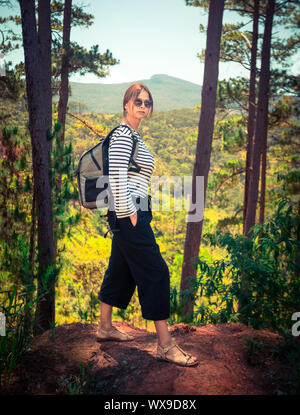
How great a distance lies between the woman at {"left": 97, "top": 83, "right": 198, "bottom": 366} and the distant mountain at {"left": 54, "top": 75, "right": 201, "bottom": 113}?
86911mm

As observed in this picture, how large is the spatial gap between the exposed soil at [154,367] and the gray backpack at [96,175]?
1188 millimetres

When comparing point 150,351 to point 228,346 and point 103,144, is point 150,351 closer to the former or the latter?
point 228,346

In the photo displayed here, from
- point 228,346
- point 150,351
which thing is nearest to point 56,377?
point 150,351

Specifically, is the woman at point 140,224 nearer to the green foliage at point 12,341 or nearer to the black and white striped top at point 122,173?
the black and white striped top at point 122,173

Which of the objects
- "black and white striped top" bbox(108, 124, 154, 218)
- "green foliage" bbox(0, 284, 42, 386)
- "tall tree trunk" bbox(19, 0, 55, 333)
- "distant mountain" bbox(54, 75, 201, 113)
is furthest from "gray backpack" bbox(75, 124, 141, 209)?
"distant mountain" bbox(54, 75, 201, 113)

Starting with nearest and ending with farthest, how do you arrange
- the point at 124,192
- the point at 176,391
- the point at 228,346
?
the point at 176,391, the point at 124,192, the point at 228,346

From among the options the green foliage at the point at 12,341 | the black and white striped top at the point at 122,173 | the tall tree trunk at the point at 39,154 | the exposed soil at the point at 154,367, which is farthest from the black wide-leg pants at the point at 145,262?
the tall tree trunk at the point at 39,154

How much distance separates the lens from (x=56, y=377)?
2211 millimetres

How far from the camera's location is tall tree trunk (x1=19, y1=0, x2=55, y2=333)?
333cm

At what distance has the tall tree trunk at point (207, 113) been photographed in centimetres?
530

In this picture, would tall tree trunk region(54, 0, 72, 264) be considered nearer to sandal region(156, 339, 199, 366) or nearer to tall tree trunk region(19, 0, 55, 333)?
tall tree trunk region(19, 0, 55, 333)

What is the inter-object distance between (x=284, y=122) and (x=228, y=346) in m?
12.4

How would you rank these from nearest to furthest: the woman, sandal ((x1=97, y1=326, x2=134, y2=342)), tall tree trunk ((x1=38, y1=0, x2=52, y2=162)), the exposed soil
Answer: the exposed soil → the woman → sandal ((x1=97, y1=326, x2=134, y2=342)) → tall tree trunk ((x1=38, y1=0, x2=52, y2=162))

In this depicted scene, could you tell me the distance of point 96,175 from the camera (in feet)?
A: 8.02
